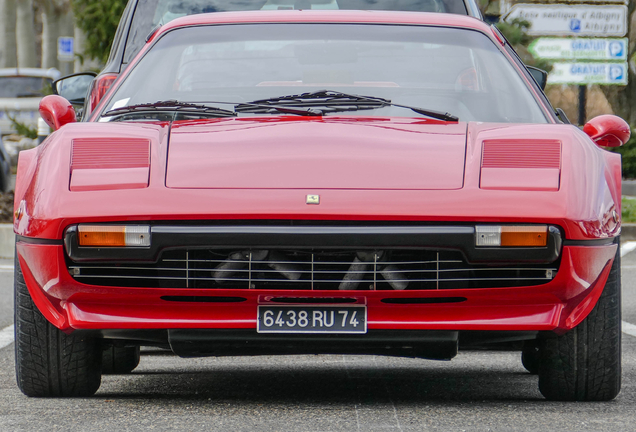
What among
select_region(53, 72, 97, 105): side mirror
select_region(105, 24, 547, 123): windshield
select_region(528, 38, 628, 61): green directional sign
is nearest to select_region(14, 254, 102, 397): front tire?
select_region(105, 24, 547, 123): windshield

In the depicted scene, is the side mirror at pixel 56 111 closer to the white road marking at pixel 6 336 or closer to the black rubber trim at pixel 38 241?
the black rubber trim at pixel 38 241

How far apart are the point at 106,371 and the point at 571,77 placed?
49.0 ft

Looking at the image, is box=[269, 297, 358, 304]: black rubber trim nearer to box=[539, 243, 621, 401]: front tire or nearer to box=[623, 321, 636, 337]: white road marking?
box=[539, 243, 621, 401]: front tire

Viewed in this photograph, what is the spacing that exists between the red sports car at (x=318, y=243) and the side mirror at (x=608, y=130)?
41 centimetres

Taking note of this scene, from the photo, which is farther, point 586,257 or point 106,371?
point 106,371

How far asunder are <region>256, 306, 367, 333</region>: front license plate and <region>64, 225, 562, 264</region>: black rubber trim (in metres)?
0.24

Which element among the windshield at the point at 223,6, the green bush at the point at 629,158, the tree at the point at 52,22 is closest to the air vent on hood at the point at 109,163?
the windshield at the point at 223,6

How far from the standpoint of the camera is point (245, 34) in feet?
16.3

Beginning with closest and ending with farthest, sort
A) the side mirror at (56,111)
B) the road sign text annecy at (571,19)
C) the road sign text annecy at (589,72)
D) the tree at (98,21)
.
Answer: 1. the side mirror at (56,111)
2. the tree at (98,21)
3. the road sign text annecy at (571,19)
4. the road sign text annecy at (589,72)

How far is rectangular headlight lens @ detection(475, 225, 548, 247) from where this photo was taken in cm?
370

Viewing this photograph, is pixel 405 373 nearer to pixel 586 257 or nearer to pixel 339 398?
pixel 339 398

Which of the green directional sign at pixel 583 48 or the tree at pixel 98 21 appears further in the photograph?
the green directional sign at pixel 583 48

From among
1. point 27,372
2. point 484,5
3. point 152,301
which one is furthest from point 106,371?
point 484,5

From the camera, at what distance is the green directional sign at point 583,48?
19.0 metres
